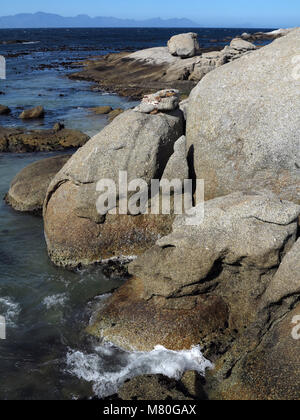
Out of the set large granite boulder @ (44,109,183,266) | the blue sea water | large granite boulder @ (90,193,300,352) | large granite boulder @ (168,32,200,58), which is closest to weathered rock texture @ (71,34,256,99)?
large granite boulder @ (168,32,200,58)

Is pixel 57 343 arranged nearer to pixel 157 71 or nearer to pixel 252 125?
pixel 252 125

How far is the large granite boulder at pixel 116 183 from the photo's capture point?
39.2ft

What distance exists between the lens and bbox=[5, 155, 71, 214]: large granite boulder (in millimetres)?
16125

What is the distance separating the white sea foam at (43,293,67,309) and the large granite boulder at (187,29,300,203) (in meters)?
4.88

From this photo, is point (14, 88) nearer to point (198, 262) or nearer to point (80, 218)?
point (80, 218)

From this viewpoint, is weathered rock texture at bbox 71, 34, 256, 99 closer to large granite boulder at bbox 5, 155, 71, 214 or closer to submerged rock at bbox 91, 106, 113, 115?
submerged rock at bbox 91, 106, 113, 115

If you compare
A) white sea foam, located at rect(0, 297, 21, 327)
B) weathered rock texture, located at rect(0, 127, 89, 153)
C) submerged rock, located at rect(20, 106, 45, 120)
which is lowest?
white sea foam, located at rect(0, 297, 21, 327)

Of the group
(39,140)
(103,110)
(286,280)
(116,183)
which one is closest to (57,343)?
(116,183)

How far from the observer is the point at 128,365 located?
8836 millimetres

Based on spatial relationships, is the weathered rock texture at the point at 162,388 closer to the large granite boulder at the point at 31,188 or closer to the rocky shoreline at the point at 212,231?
the rocky shoreline at the point at 212,231

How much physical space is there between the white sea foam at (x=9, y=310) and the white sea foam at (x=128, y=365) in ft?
6.72

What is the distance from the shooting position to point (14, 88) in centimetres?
4662

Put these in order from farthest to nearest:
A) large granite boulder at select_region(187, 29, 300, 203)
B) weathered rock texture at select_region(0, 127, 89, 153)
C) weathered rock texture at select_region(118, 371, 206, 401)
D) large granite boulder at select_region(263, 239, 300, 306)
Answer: weathered rock texture at select_region(0, 127, 89, 153) → large granite boulder at select_region(187, 29, 300, 203) → large granite boulder at select_region(263, 239, 300, 306) → weathered rock texture at select_region(118, 371, 206, 401)

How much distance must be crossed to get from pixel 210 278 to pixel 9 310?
5.20 metres
